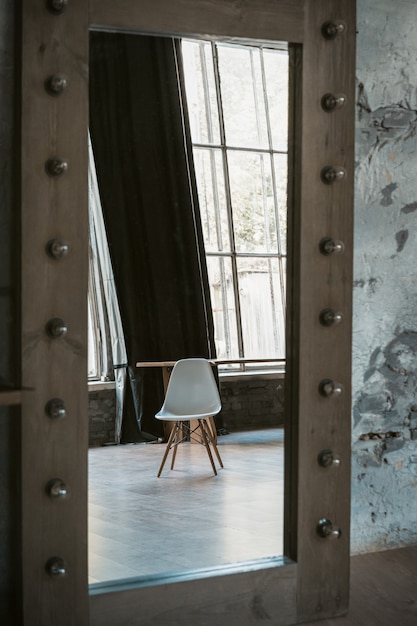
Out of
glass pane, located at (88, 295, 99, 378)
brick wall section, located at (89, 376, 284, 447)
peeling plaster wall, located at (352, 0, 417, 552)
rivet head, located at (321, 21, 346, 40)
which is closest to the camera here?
glass pane, located at (88, 295, 99, 378)

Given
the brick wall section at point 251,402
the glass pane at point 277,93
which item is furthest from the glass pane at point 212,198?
the brick wall section at point 251,402

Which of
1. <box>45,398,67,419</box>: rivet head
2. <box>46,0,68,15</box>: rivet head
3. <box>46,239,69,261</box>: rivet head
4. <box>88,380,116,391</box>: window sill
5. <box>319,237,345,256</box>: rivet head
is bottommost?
<box>45,398,67,419</box>: rivet head

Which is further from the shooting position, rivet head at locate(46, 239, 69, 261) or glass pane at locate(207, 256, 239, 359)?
glass pane at locate(207, 256, 239, 359)

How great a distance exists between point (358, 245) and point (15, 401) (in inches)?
59.0

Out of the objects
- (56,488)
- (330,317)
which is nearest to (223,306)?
(330,317)

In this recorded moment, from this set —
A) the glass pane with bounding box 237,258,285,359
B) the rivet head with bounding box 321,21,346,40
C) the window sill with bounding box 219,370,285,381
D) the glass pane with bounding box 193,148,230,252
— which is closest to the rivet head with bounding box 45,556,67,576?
the window sill with bounding box 219,370,285,381

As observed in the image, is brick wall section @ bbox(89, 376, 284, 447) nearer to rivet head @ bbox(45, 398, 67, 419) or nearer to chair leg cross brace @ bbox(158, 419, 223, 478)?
chair leg cross brace @ bbox(158, 419, 223, 478)

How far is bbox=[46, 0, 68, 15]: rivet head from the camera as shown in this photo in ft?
8.11

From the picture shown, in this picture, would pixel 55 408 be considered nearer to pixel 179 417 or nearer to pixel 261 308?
pixel 179 417

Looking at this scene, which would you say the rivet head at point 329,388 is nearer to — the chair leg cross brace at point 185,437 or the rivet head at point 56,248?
the chair leg cross brace at point 185,437

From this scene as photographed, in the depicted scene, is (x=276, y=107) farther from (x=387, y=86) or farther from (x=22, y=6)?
(x=22, y=6)

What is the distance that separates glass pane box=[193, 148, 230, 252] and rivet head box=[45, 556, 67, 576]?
1087 mm

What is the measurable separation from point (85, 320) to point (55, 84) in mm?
671

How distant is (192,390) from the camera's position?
287 centimetres
